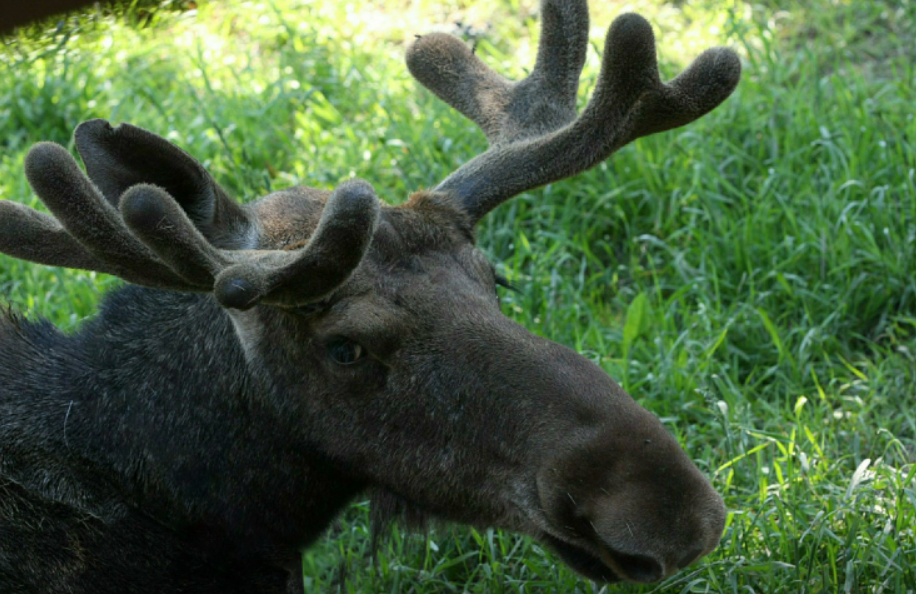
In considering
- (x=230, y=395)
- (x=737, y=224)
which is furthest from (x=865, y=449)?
(x=230, y=395)

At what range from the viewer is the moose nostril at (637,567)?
271 centimetres

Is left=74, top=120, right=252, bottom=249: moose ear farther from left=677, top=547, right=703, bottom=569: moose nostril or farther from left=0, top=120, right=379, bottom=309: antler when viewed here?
left=677, top=547, right=703, bottom=569: moose nostril

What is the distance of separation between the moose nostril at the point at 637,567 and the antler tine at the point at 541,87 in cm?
165

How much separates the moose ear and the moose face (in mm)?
197

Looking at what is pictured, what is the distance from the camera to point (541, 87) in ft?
13.0

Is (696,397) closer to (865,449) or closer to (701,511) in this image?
(865,449)

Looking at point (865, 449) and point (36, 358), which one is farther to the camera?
point (865, 449)

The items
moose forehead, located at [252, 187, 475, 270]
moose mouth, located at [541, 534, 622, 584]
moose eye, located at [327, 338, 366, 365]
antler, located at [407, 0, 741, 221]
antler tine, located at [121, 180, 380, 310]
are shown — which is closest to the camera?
antler tine, located at [121, 180, 380, 310]

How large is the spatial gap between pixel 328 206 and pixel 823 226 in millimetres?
3362

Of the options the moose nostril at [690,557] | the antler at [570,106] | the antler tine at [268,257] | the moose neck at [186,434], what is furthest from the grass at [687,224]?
the antler tine at [268,257]

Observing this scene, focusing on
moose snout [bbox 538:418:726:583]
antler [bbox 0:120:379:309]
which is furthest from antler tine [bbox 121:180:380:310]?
moose snout [bbox 538:418:726:583]

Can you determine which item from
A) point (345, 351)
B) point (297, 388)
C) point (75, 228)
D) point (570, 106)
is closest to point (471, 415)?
point (345, 351)

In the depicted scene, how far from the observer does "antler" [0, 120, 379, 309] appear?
8.58ft

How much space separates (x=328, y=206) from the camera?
104 inches
